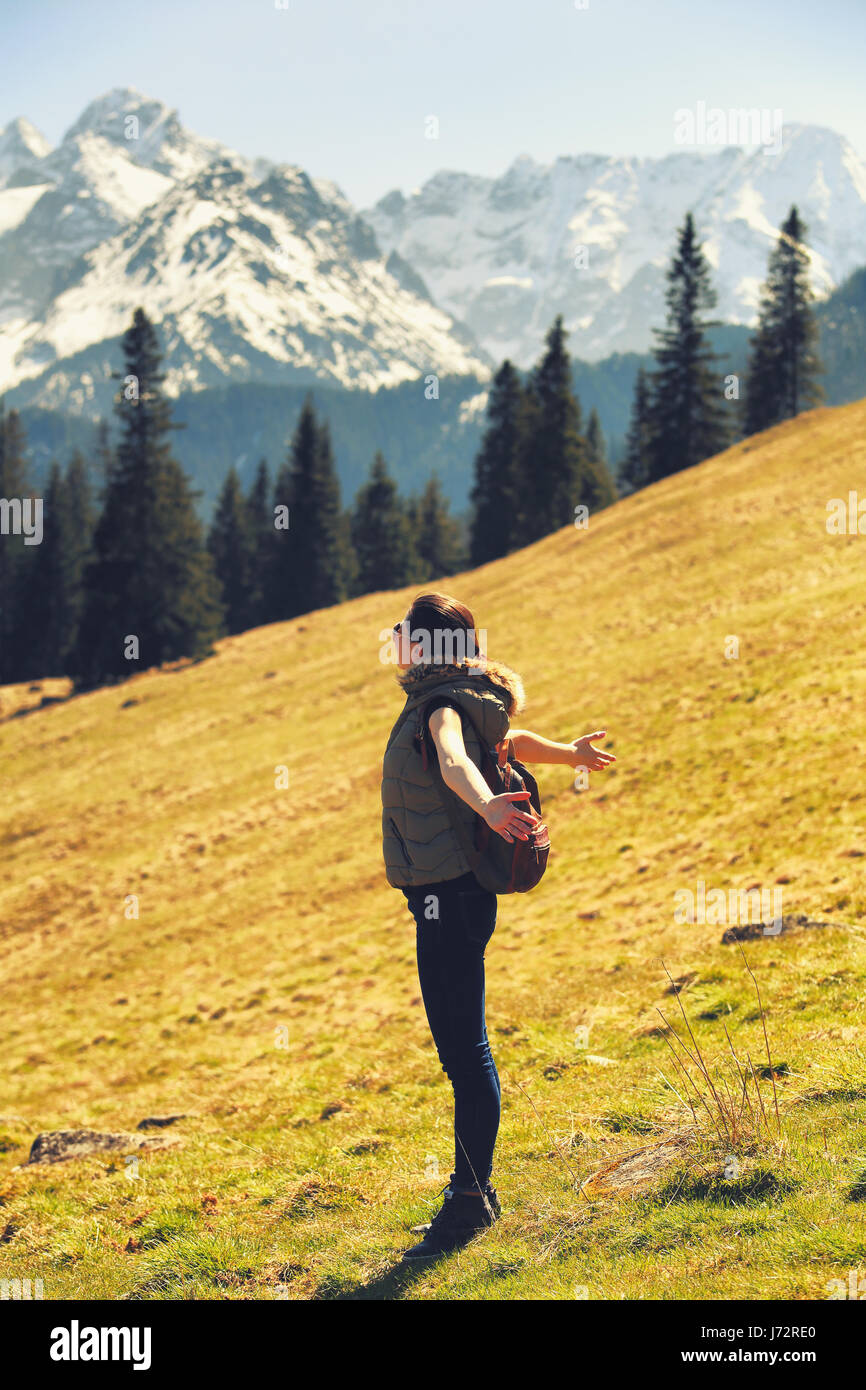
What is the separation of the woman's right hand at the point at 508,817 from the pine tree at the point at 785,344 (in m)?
60.9

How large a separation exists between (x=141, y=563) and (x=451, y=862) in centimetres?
4554

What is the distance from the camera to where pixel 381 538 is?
71.5 metres

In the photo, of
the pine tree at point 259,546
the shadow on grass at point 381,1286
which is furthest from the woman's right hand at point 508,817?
the pine tree at point 259,546

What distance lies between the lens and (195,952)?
15.0 metres

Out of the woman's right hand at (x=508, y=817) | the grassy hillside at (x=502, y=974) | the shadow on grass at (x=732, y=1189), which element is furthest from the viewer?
the grassy hillside at (x=502, y=974)

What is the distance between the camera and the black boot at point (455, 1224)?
4785mm

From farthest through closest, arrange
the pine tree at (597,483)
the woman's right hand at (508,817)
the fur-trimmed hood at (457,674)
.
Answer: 1. the pine tree at (597,483)
2. the fur-trimmed hood at (457,674)
3. the woman's right hand at (508,817)

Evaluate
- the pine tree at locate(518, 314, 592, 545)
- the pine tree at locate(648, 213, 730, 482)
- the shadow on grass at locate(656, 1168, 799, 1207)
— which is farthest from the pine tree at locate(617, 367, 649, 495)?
the shadow on grass at locate(656, 1168, 799, 1207)

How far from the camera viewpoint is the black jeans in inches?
183

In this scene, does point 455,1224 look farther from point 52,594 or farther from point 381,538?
point 52,594

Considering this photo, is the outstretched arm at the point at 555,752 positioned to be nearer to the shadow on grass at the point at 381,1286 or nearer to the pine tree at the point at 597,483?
the shadow on grass at the point at 381,1286

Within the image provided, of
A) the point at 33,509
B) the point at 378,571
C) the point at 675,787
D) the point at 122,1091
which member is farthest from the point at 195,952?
the point at 33,509

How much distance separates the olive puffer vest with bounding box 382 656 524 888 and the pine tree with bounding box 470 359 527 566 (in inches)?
2322
